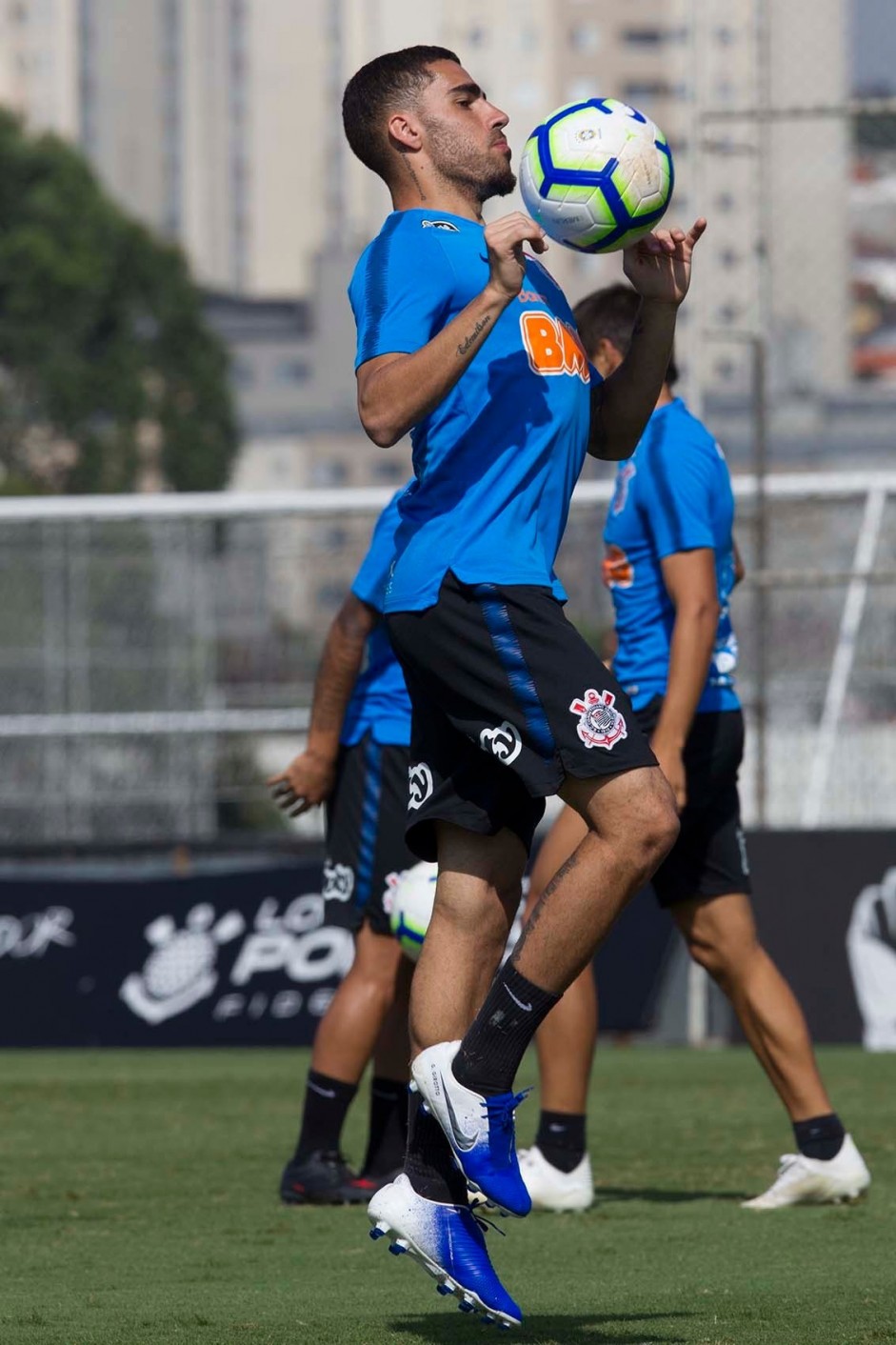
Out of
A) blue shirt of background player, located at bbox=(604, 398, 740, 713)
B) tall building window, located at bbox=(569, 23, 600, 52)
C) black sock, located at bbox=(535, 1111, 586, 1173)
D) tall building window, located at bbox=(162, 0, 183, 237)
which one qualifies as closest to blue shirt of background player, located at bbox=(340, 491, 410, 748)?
blue shirt of background player, located at bbox=(604, 398, 740, 713)

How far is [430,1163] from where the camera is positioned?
4.02 m

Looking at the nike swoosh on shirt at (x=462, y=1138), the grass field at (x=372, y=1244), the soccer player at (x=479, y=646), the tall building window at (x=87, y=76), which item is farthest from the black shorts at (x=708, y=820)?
the tall building window at (x=87, y=76)

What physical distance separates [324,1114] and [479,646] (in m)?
2.38

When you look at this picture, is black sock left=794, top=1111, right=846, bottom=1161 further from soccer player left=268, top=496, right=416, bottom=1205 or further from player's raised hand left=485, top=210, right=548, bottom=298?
player's raised hand left=485, top=210, right=548, bottom=298

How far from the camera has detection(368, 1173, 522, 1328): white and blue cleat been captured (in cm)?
380

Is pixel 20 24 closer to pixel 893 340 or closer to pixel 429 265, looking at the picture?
pixel 893 340

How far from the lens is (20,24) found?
116m

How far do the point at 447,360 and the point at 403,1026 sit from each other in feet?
9.10

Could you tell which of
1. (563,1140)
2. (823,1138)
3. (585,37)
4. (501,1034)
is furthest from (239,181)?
(501,1034)

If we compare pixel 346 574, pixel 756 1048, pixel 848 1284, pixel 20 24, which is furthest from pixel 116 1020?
pixel 20 24

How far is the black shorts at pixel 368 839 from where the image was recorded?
20.2 ft

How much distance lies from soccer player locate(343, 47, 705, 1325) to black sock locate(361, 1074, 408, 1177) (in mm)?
2061

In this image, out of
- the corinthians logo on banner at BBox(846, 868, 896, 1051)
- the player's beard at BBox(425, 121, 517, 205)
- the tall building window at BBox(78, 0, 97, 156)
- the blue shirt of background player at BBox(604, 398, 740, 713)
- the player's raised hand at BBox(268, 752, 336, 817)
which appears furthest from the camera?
the tall building window at BBox(78, 0, 97, 156)

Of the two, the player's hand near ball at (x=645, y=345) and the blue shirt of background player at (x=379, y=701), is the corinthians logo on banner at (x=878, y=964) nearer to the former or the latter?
the blue shirt of background player at (x=379, y=701)
